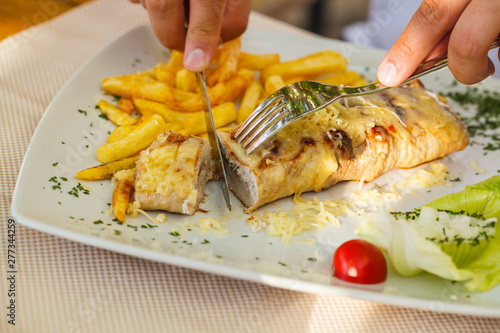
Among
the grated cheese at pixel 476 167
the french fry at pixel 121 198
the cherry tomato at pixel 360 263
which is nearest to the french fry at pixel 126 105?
the french fry at pixel 121 198

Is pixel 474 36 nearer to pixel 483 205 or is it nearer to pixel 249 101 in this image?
pixel 483 205

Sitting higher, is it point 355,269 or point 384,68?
point 384,68

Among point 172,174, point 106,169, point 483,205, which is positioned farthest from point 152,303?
point 483,205

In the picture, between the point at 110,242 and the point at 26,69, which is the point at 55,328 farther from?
the point at 26,69

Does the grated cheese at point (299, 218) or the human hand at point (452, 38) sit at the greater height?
the human hand at point (452, 38)

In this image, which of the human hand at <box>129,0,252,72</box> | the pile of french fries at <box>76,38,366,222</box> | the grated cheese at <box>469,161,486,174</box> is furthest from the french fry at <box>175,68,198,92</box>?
the grated cheese at <box>469,161,486,174</box>

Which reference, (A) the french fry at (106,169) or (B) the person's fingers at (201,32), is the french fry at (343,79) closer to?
(B) the person's fingers at (201,32)

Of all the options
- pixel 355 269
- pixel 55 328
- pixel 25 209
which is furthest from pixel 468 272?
pixel 25 209
